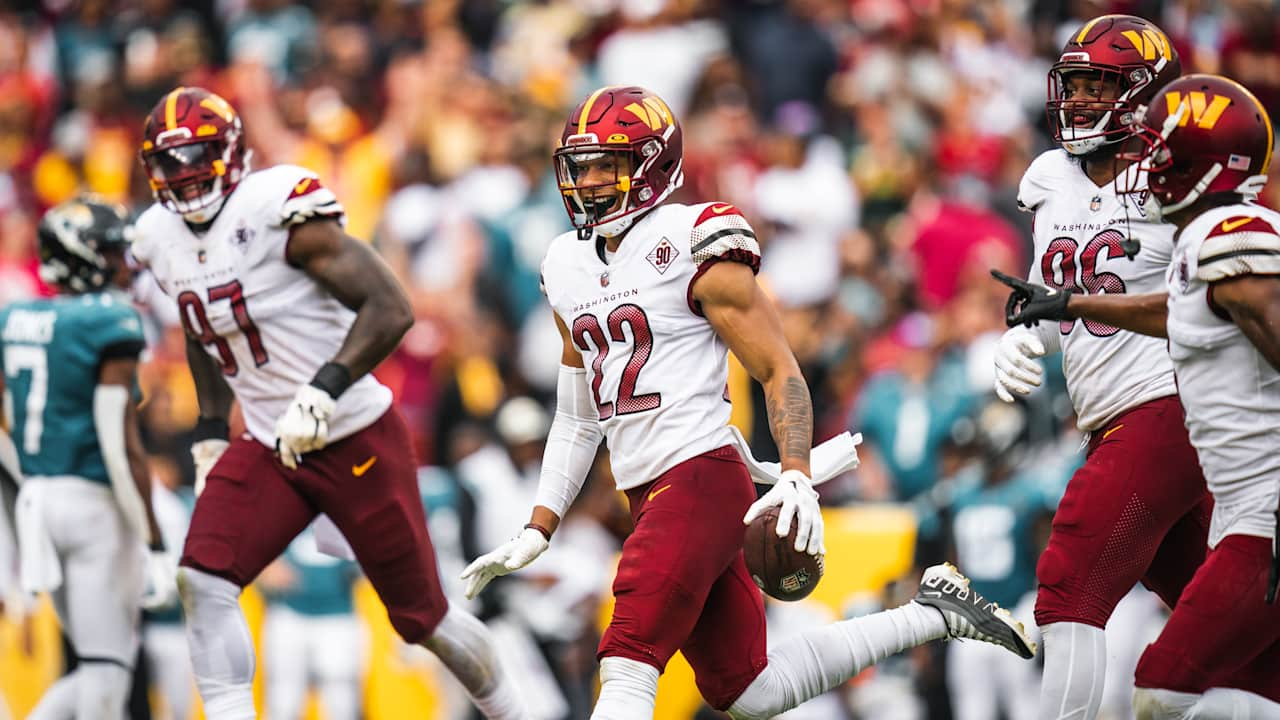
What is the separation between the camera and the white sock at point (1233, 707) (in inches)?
199

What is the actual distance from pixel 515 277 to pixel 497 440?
1.75 m

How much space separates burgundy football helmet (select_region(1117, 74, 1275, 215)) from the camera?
4.90 meters

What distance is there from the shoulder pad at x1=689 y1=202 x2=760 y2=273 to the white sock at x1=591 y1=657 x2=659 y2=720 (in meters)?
1.18

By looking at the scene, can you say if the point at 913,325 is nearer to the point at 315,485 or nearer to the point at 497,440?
the point at 497,440

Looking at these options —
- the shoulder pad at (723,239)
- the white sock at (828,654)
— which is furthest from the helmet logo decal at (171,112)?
the white sock at (828,654)

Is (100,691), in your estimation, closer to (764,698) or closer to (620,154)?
(764,698)

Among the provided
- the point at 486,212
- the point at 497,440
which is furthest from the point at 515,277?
the point at 497,440

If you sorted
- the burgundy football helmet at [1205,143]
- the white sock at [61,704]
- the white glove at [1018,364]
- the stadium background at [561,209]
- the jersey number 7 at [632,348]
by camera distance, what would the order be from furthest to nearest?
the stadium background at [561,209], the white sock at [61,704], the white glove at [1018,364], the jersey number 7 at [632,348], the burgundy football helmet at [1205,143]

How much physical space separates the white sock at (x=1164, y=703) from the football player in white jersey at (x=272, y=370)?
2285mm

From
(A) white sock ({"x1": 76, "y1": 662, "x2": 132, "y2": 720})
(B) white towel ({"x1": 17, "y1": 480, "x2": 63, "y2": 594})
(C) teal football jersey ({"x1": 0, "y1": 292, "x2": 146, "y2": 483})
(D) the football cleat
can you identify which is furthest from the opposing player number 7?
(D) the football cleat

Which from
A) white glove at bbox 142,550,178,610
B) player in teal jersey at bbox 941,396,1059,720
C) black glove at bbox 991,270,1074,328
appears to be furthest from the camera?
player in teal jersey at bbox 941,396,1059,720

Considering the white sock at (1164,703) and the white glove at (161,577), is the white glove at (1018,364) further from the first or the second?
the white glove at (161,577)

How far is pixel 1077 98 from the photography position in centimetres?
562

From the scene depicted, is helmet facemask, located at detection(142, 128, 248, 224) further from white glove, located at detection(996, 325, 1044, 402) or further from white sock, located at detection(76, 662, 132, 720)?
white glove, located at detection(996, 325, 1044, 402)
